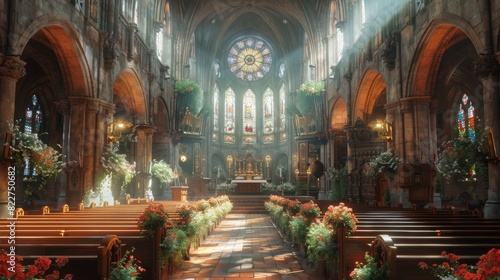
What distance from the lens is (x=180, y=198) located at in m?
23.0

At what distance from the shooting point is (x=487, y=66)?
420 inches

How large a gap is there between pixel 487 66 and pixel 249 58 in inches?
1367

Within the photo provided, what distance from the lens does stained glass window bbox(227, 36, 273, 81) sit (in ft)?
145

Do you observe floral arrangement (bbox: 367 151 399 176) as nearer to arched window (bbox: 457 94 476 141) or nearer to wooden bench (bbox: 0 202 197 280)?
arched window (bbox: 457 94 476 141)

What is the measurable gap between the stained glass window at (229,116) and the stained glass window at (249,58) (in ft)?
6.99

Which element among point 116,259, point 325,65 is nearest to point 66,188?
point 116,259

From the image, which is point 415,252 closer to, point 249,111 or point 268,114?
point 268,114

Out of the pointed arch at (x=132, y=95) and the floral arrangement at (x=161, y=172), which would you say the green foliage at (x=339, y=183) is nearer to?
the floral arrangement at (x=161, y=172)

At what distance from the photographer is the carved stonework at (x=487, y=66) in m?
10.6

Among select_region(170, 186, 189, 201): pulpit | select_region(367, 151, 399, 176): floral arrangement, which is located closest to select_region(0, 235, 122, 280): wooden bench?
select_region(367, 151, 399, 176): floral arrangement

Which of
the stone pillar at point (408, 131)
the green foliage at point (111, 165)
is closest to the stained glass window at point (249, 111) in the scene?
the green foliage at point (111, 165)

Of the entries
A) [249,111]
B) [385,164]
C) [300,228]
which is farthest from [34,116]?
[249,111]

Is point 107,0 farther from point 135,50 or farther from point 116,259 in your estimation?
point 116,259

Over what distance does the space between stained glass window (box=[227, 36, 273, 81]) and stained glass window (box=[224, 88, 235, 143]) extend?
83.9 inches
